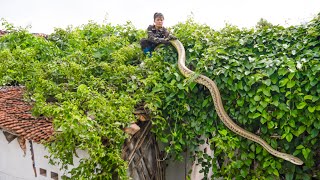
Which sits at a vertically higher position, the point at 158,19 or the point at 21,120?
the point at 158,19

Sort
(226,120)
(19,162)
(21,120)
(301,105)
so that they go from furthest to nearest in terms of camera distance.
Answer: (19,162) < (21,120) < (226,120) < (301,105)

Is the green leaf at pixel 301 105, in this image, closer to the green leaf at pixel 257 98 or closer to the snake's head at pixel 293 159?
the green leaf at pixel 257 98

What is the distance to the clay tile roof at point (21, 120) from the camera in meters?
4.72

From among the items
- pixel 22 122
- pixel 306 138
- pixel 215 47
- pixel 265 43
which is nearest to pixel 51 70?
pixel 22 122

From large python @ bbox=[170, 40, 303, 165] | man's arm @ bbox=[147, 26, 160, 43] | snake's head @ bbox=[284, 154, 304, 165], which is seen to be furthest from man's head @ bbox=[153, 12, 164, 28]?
snake's head @ bbox=[284, 154, 304, 165]

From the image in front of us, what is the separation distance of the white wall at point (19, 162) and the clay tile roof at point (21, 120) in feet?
1.04

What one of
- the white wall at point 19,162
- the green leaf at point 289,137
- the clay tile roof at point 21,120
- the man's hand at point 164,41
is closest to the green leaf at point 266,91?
the green leaf at point 289,137

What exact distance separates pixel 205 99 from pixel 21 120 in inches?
109

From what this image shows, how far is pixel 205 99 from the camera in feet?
16.1

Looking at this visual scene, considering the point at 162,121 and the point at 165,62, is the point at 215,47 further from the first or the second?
the point at 162,121

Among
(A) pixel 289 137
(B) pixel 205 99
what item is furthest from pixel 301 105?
(B) pixel 205 99

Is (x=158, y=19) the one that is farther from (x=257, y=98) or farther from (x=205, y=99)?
(x=257, y=98)

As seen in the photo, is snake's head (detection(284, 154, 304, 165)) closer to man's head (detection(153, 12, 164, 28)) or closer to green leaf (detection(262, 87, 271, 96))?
green leaf (detection(262, 87, 271, 96))

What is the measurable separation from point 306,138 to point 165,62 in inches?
90.7
